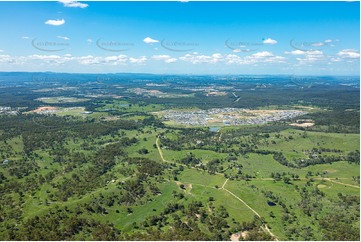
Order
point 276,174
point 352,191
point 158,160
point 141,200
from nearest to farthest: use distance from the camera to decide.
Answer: point 141,200
point 352,191
point 276,174
point 158,160

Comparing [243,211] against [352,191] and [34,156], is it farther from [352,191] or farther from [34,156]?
[34,156]

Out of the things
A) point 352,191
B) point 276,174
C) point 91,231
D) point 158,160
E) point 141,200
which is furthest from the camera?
point 158,160

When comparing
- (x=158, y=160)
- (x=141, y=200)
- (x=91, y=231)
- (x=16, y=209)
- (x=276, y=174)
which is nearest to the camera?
(x=91, y=231)

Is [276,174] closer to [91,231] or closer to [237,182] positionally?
[237,182]

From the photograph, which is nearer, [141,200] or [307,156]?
[141,200]

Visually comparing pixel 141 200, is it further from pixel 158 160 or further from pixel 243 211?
pixel 158 160

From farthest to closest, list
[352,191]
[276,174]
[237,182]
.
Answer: [276,174], [237,182], [352,191]

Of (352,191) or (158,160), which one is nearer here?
(352,191)

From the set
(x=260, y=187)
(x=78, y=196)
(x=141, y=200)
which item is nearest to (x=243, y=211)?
(x=260, y=187)

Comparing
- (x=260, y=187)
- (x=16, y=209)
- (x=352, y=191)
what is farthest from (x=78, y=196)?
(x=352, y=191)
